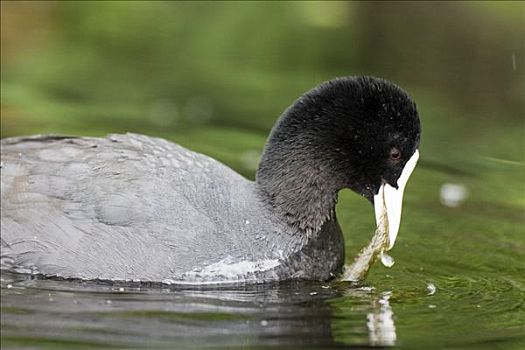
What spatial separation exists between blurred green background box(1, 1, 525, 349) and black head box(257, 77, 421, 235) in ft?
2.01

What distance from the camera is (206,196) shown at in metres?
7.01

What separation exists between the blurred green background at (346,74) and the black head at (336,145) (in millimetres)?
613

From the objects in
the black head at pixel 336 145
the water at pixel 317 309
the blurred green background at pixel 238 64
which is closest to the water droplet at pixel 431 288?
the water at pixel 317 309

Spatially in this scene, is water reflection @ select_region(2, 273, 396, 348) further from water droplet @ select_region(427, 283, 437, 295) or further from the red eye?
the red eye

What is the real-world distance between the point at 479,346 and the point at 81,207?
2.31 metres

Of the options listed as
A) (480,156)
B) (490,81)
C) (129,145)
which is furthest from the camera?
(490,81)

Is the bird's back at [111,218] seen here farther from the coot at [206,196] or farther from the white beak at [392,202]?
the white beak at [392,202]

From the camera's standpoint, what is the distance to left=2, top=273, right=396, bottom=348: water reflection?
228 inches

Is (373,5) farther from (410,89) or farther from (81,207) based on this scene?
(81,207)

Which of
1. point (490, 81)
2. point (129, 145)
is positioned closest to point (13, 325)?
point (129, 145)

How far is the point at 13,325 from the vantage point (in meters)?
5.82

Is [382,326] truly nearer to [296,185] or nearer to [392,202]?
[392,202]

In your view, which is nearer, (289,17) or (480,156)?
(480,156)

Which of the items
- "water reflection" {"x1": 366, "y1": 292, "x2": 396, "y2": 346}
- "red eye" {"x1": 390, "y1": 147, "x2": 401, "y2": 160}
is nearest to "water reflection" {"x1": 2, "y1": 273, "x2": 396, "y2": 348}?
→ "water reflection" {"x1": 366, "y1": 292, "x2": 396, "y2": 346}
